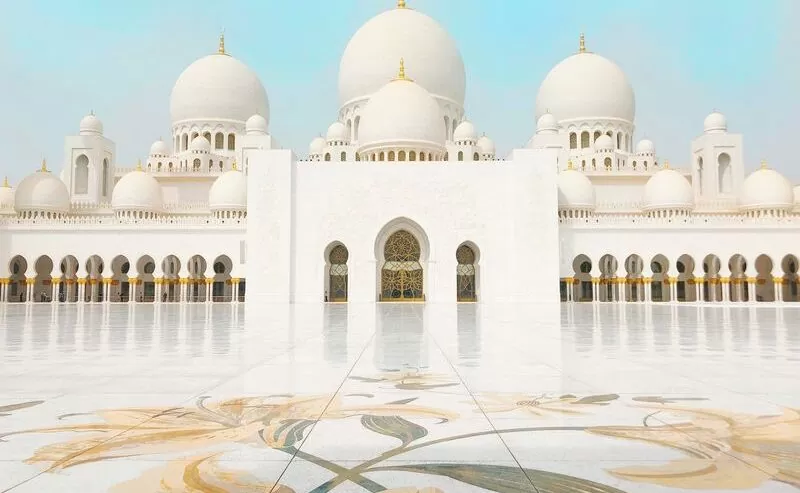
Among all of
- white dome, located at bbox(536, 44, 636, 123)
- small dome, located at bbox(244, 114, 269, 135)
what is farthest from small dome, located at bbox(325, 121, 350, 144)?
white dome, located at bbox(536, 44, 636, 123)

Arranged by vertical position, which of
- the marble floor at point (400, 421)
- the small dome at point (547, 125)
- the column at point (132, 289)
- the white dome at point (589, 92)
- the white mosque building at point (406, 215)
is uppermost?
the white dome at point (589, 92)

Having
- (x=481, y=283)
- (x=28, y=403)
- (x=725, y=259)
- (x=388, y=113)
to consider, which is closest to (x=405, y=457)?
(x=28, y=403)

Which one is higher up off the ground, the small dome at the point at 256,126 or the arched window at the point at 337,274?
the small dome at the point at 256,126

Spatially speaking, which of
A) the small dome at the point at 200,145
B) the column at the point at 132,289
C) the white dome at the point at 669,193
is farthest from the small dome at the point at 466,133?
the column at the point at 132,289

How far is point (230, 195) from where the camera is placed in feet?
83.4

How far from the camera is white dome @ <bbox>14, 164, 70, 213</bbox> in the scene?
2558cm

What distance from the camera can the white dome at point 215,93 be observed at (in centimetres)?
3219

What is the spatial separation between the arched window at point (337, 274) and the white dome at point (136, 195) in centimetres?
851

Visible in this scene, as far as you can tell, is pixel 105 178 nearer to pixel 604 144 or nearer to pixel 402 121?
pixel 402 121

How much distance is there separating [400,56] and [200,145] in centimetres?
1037

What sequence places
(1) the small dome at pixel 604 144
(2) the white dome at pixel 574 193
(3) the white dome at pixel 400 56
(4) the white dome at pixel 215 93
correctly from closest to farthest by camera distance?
(2) the white dome at pixel 574 193
(3) the white dome at pixel 400 56
(1) the small dome at pixel 604 144
(4) the white dome at pixel 215 93

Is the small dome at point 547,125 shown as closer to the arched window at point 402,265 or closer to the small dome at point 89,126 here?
the arched window at point 402,265

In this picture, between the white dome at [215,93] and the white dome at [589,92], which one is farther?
the white dome at [215,93]

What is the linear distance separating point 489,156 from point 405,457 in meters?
28.0
